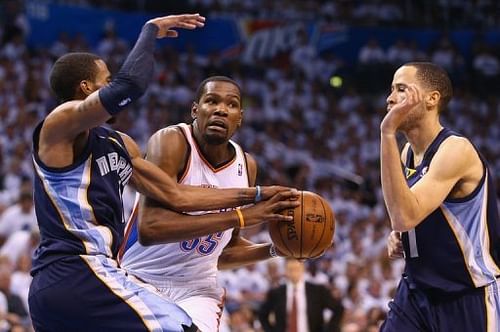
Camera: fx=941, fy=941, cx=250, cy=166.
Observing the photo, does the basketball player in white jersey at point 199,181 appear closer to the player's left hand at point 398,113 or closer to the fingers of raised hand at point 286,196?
the fingers of raised hand at point 286,196

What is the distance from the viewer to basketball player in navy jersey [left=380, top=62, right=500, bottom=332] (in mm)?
4629

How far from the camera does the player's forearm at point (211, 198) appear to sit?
15.5ft

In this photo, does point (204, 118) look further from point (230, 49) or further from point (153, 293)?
point (230, 49)

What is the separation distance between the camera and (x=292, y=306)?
8.68 metres

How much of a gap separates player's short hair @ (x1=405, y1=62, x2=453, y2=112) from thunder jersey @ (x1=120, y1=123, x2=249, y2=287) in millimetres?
1205

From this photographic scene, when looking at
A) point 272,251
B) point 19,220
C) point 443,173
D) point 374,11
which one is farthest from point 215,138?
point 374,11

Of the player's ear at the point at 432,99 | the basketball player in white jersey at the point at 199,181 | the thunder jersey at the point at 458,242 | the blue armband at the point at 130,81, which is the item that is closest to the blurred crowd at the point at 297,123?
the basketball player in white jersey at the point at 199,181

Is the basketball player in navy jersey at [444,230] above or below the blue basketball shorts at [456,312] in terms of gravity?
above

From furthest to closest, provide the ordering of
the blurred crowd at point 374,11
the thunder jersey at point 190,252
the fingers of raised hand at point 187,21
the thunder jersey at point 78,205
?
the blurred crowd at point 374,11, the thunder jersey at point 190,252, the fingers of raised hand at point 187,21, the thunder jersey at point 78,205

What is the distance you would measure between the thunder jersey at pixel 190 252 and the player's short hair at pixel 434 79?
1205mm

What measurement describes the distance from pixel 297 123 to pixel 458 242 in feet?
41.0

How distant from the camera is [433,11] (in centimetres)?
2061

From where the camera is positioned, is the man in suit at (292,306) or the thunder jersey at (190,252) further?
the man in suit at (292,306)

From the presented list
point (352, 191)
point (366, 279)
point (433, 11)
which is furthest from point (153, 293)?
point (433, 11)
